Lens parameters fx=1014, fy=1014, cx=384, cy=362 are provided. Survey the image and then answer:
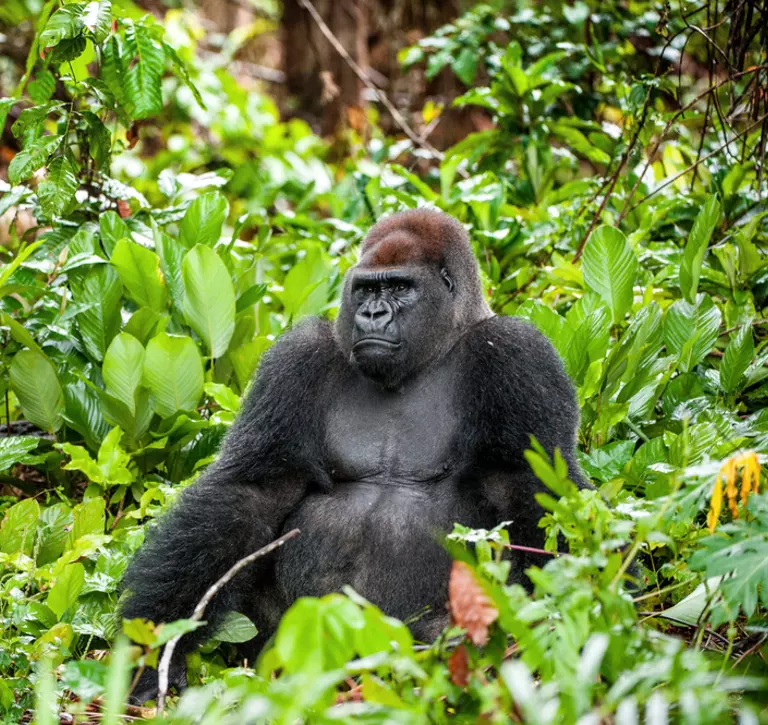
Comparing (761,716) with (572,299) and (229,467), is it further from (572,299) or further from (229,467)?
(572,299)

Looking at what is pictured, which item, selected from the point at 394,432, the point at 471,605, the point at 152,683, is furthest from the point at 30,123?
A: the point at 471,605

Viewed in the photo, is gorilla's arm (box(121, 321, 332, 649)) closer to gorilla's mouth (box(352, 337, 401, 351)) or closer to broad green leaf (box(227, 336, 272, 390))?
gorilla's mouth (box(352, 337, 401, 351))

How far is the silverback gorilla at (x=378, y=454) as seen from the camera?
3.22 m

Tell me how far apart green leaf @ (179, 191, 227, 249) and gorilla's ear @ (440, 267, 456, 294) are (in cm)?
156

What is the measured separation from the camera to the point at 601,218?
5.36 meters

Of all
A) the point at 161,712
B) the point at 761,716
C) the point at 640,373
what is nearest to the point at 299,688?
the point at 161,712

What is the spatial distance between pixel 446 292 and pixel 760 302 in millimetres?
1736

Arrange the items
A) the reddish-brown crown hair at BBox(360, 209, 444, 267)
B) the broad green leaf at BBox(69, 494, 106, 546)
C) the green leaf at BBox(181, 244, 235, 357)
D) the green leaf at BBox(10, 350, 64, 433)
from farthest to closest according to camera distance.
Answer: the green leaf at BBox(181, 244, 235, 357) → the green leaf at BBox(10, 350, 64, 433) → the broad green leaf at BBox(69, 494, 106, 546) → the reddish-brown crown hair at BBox(360, 209, 444, 267)

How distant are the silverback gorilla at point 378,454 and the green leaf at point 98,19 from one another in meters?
1.37

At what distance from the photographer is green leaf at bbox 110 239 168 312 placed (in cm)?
443

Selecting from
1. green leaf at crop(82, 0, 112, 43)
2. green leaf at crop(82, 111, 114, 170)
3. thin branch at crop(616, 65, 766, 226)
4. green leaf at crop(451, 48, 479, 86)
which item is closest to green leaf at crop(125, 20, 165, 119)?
green leaf at crop(82, 111, 114, 170)

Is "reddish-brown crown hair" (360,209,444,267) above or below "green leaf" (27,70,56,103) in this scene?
below

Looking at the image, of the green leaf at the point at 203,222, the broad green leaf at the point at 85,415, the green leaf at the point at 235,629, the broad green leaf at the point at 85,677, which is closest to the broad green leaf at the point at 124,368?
the broad green leaf at the point at 85,415

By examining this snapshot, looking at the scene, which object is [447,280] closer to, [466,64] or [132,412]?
[132,412]
